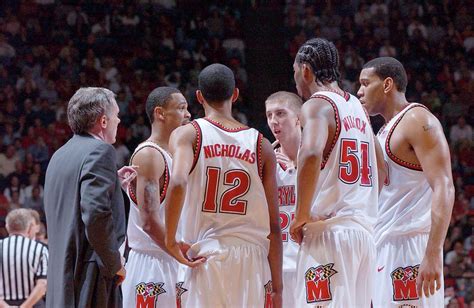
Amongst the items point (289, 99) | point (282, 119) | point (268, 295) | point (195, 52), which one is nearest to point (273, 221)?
point (268, 295)

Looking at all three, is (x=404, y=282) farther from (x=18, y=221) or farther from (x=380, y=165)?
(x=18, y=221)

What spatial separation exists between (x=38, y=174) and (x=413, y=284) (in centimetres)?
943

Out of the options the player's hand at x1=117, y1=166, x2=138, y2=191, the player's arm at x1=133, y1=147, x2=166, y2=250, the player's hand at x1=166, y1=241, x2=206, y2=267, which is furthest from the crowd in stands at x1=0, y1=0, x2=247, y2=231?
the player's hand at x1=166, y1=241, x2=206, y2=267

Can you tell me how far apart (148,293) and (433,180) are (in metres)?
2.29

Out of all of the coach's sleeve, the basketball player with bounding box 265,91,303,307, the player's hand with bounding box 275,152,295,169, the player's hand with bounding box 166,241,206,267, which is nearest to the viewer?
the coach's sleeve

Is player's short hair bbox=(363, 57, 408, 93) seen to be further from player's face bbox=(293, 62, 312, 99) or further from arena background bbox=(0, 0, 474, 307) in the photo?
arena background bbox=(0, 0, 474, 307)

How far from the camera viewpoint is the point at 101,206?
4.96 metres

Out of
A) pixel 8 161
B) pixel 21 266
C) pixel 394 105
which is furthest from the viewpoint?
pixel 8 161

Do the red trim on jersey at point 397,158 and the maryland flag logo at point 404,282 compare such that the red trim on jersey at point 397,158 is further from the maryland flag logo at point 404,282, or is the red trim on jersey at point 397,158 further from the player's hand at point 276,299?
the player's hand at point 276,299

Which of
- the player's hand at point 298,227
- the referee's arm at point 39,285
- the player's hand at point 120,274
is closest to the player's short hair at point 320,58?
the player's hand at point 298,227

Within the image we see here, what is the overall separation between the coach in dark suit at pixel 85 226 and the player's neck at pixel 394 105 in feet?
7.02

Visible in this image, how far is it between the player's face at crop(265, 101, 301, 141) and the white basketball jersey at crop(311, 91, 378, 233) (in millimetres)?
1724

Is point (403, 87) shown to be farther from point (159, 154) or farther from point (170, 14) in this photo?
point (170, 14)

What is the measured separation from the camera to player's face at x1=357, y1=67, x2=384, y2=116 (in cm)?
619
